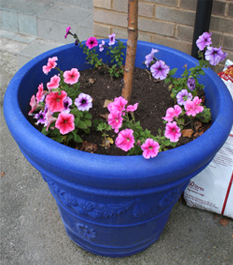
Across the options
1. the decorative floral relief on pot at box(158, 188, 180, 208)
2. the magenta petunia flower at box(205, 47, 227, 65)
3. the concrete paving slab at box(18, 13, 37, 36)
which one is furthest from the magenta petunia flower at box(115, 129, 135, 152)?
the concrete paving slab at box(18, 13, 37, 36)

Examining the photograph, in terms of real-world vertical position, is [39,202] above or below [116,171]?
below

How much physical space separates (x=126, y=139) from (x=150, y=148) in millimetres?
95

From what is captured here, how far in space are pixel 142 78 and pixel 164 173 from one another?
0.83m

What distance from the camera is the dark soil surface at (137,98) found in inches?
54.5

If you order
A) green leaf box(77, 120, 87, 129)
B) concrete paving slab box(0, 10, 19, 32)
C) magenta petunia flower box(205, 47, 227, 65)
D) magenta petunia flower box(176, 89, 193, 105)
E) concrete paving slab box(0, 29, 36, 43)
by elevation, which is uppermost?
magenta petunia flower box(205, 47, 227, 65)

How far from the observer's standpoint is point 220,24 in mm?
1887

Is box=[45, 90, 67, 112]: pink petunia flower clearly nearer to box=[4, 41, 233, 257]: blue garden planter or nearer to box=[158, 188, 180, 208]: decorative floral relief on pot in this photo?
box=[4, 41, 233, 257]: blue garden planter

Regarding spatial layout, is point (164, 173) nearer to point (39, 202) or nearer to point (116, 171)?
point (116, 171)

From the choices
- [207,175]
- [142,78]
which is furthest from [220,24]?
[207,175]

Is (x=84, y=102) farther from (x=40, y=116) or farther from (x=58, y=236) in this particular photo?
(x=58, y=236)

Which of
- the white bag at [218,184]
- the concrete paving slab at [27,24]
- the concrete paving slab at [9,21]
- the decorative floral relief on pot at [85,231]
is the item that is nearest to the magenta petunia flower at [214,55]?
the white bag at [218,184]

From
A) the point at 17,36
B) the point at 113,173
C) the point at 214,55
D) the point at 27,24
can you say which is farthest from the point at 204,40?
the point at 17,36

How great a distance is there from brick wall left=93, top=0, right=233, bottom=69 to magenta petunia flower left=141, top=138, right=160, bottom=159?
1249 millimetres

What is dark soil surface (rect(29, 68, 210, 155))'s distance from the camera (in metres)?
1.38
